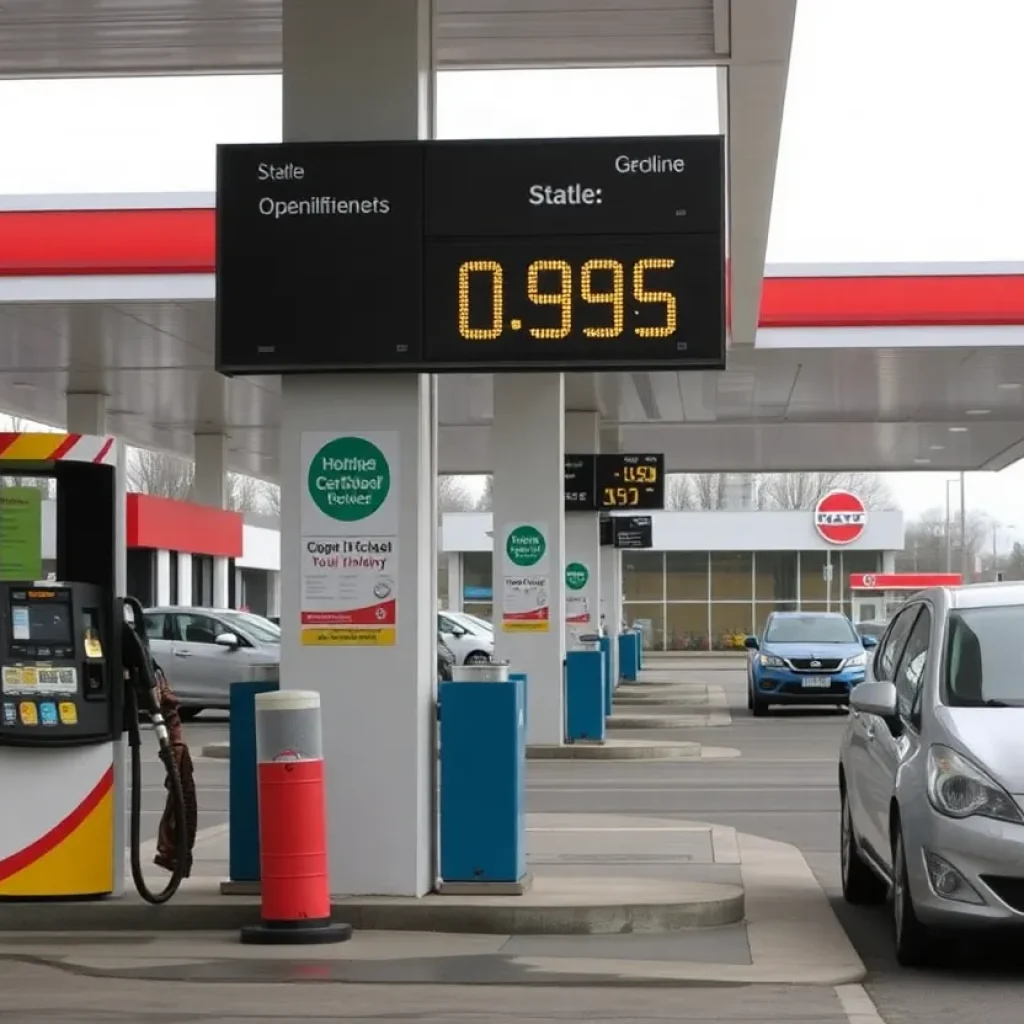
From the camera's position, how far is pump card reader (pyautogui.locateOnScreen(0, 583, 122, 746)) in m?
10.4

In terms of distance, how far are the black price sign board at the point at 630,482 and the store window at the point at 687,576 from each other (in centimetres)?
4076

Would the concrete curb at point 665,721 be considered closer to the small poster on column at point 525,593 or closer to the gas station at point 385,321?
the small poster on column at point 525,593

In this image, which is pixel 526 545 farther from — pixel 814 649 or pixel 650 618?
pixel 650 618

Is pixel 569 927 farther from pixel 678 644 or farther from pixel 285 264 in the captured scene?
pixel 678 644

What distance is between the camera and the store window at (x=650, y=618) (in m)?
71.8

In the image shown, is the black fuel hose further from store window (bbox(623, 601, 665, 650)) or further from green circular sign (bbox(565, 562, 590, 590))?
store window (bbox(623, 601, 665, 650))

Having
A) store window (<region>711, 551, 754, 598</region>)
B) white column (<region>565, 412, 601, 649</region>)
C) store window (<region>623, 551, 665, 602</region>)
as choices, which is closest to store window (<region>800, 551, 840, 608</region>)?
store window (<region>711, 551, 754, 598</region>)

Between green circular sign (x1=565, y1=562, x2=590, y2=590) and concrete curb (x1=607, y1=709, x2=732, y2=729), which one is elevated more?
green circular sign (x1=565, y1=562, x2=590, y2=590)

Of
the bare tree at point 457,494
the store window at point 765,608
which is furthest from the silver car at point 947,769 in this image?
the bare tree at point 457,494

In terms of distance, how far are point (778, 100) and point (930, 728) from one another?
5.93 m

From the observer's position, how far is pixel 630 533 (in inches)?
1599

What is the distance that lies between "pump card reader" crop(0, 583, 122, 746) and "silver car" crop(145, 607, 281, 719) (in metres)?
18.7

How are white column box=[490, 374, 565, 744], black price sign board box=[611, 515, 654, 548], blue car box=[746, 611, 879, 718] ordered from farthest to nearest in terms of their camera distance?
black price sign board box=[611, 515, 654, 548], blue car box=[746, 611, 879, 718], white column box=[490, 374, 565, 744]

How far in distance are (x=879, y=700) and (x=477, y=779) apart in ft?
7.27
